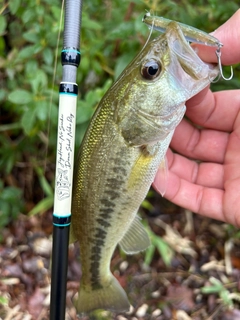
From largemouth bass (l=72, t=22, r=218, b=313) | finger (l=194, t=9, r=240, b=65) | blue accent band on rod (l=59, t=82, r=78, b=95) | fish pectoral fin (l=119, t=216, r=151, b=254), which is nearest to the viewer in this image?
blue accent band on rod (l=59, t=82, r=78, b=95)

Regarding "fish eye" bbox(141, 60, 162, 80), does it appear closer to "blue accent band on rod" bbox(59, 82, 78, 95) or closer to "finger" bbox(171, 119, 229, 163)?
"blue accent band on rod" bbox(59, 82, 78, 95)

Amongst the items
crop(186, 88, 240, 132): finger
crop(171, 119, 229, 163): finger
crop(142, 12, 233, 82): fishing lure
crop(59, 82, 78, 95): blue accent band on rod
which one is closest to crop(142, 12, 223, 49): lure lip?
crop(142, 12, 233, 82): fishing lure

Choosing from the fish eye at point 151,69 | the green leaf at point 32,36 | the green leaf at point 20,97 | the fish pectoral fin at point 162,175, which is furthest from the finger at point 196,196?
the green leaf at point 32,36

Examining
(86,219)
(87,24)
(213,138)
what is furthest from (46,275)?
(87,24)

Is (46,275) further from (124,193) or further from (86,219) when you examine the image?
(124,193)

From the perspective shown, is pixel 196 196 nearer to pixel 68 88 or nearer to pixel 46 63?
pixel 68 88

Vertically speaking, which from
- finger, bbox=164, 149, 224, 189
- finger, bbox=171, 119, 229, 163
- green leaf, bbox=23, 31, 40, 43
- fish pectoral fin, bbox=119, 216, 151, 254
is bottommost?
fish pectoral fin, bbox=119, 216, 151, 254

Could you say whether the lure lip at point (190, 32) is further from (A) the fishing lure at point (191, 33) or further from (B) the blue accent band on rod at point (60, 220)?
(B) the blue accent band on rod at point (60, 220)
